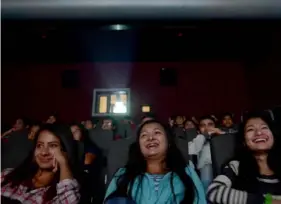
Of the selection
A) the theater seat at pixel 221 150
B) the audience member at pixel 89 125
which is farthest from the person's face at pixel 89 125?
the theater seat at pixel 221 150

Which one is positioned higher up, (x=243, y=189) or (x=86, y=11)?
(x=86, y=11)

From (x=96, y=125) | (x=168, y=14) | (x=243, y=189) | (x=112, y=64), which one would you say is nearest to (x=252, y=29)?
(x=168, y=14)

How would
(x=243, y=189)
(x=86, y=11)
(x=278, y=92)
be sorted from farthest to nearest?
1. (x=278, y=92)
2. (x=243, y=189)
3. (x=86, y=11)

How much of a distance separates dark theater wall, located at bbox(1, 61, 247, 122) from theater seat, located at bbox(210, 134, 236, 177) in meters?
0.13

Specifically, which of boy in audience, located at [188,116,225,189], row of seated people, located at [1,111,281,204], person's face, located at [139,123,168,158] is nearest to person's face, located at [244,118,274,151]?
row of seated people, located at [1,111,281,204]

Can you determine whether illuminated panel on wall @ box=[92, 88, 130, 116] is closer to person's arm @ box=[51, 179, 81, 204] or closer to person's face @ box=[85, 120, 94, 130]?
person's face @ box=[85, 120, 94, 130]

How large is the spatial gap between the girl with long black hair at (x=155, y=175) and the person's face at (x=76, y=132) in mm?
177

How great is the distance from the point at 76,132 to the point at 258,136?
1.88ft

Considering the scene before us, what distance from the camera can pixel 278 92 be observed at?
1078mm

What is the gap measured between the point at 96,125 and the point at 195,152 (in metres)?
0.34

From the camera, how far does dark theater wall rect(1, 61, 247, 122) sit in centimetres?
87

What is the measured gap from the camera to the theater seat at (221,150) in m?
0.87

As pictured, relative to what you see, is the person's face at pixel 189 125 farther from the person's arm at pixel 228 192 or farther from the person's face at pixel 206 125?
the person's arm at pixel 228 192

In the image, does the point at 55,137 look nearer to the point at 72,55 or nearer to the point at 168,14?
the point at 72,55
